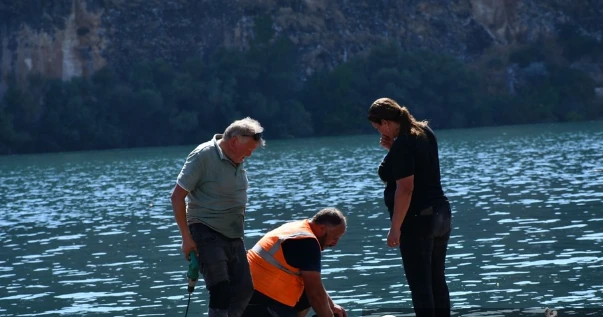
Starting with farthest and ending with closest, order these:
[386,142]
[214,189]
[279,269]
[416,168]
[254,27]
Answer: [254,27], [386,142], [416,168], [214,189], [279,269]

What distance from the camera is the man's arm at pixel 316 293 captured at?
28.9ft

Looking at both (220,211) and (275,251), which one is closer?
(275,251)

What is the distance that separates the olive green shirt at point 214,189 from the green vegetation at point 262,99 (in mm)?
77276

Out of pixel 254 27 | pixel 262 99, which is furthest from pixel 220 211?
pixel 254 27

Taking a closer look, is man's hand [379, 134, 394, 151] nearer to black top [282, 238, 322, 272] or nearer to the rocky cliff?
black top [282, 238, 322, 272]

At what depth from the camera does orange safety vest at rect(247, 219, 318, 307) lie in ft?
29.1

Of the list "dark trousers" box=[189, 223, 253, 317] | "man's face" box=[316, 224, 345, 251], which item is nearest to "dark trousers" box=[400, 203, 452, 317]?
"man's face" box=[316, 224, 345, 251]

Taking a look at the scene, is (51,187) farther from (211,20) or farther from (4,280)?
(211,20)

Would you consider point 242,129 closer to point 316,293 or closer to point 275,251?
point 275,251

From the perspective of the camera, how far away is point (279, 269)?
9047 millimetres

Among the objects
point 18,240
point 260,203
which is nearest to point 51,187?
point 260,203

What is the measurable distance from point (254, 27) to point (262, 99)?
11415mm

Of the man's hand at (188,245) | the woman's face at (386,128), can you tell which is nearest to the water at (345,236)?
the woman's face at (386,128)

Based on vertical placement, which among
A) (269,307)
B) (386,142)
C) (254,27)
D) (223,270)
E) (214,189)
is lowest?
(269,307)
